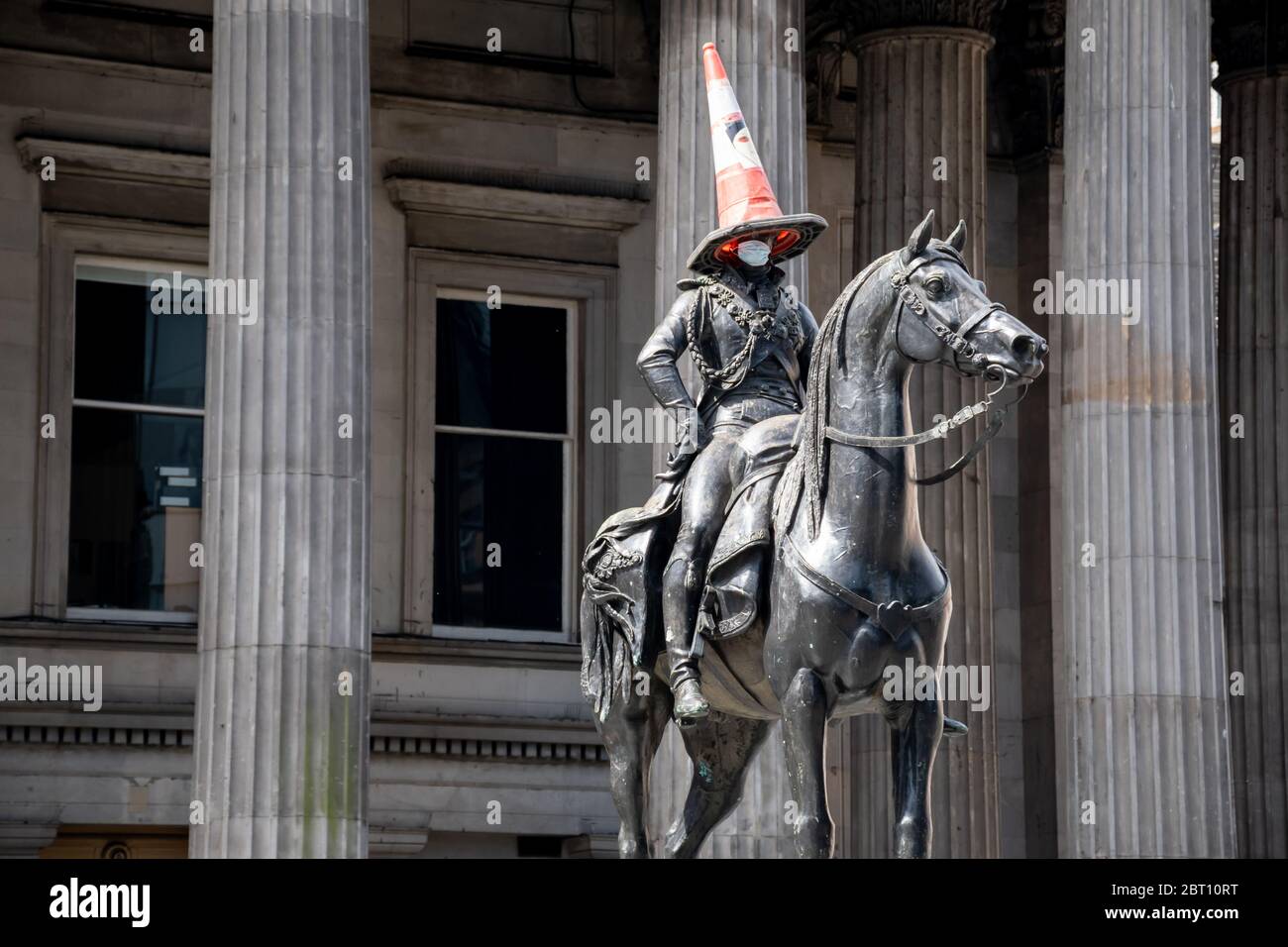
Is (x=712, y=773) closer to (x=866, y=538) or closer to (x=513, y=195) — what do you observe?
(x=866, y=538)

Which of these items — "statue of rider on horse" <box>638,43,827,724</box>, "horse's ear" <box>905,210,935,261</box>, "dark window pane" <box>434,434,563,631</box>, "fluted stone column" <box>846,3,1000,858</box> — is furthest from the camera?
"dark window pane" <box>434,434,563,631</box>

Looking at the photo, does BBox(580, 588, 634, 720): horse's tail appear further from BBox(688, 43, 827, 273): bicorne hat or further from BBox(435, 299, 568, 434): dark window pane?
BBox(435, 299, 568, 434): dark window pane

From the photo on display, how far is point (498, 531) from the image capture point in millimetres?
31625

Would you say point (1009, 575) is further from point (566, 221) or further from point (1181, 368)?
point (1181, 368)

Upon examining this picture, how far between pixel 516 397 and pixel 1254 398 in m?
8.17

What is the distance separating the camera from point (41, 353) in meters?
29.3

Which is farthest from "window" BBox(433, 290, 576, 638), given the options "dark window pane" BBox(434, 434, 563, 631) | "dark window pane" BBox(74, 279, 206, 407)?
"dark window pane" BBox(74, 279, 206, 407)

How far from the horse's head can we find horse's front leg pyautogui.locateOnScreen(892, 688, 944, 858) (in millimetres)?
1764

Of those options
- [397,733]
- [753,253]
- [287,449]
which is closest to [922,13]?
[397,733]

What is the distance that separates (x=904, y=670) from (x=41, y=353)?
16727 millimetres

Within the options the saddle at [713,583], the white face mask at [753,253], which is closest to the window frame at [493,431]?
the saddle at [713,583]

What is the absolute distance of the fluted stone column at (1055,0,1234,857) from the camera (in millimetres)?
23672

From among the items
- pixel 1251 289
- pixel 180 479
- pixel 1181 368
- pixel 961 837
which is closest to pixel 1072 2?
pixel 1181 368

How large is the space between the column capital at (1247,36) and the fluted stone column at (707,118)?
8.13 m
